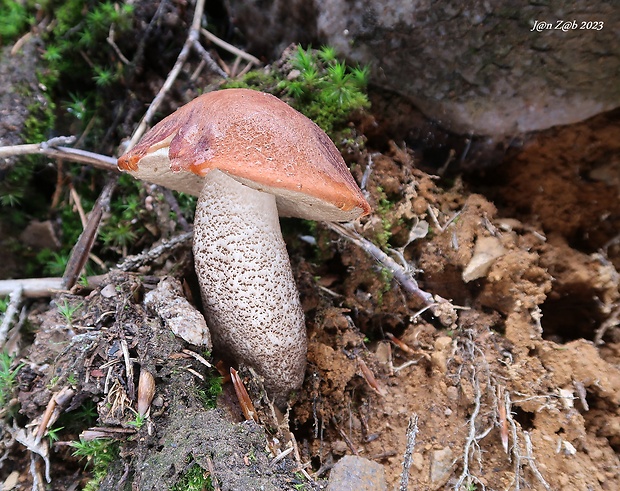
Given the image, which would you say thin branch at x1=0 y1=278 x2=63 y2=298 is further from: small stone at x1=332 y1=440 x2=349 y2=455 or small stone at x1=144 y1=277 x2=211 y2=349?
small stone at x1=332 y1=440 x2=349 y2=455

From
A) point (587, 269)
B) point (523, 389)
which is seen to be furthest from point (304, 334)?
point (587, 269)

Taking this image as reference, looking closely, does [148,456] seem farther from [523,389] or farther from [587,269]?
[587,269]

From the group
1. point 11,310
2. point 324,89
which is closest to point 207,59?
point 324,89

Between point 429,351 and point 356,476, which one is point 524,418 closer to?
point 429,351

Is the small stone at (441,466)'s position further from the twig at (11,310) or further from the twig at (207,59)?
the twig at (207,59)

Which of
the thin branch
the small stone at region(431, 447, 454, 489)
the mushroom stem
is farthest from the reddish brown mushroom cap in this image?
the small stone at region(431, 447, 454, 489)

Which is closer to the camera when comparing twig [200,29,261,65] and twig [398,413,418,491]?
twig [398,413,418,491]
